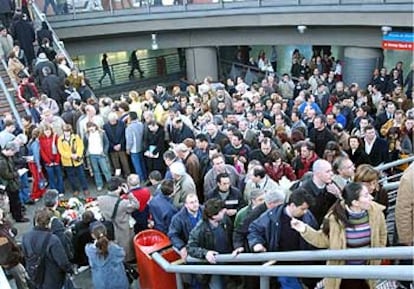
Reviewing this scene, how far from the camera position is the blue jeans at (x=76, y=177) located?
9.73 metres

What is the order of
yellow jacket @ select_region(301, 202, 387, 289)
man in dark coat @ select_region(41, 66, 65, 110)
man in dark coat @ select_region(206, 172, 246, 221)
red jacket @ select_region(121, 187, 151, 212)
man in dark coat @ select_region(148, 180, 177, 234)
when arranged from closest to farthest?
yellow jacket @ select_region(301, 202, 387, 289), man in dark coat @ select_region(206, 172, 246, 221), man in dark coat @ select_region(148, 180, 177, 234), red jacket @ select_region(121, 187, 151, 212), man in dark coat @ select_region(41, 66, 65, 110)

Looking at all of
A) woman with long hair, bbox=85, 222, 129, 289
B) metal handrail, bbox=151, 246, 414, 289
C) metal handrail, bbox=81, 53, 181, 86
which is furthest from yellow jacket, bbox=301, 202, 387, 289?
metal handrail, bbox=81, 53, 181, 86

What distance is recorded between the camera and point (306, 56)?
19656 millimetres

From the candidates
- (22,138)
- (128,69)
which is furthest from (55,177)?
(128,69)

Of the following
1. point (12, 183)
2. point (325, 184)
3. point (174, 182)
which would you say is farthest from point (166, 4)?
point (325, 184)

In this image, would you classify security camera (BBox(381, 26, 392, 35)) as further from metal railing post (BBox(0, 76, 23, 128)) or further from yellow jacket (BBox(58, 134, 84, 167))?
metal railing post (BBox(0, 76, 23, 128))

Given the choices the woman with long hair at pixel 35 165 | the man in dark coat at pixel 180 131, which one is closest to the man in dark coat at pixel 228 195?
the man in dark coat at pixel 180 131

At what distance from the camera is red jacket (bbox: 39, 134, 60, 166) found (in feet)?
30.5

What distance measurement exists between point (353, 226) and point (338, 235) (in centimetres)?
15

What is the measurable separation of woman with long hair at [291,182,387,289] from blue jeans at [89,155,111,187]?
6.09 meters

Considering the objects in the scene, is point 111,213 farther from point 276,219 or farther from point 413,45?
point 413,45

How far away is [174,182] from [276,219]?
2.32m

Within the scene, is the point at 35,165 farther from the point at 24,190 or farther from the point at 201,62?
the point at 201,62

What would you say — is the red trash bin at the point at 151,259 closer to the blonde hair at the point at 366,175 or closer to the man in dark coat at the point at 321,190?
the man in dark coat at the point at 321,190
